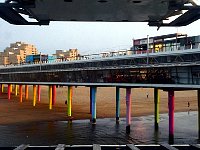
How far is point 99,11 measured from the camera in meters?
5.58

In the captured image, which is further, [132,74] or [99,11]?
[132,74]

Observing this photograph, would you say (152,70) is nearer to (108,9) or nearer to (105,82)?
(105,82)

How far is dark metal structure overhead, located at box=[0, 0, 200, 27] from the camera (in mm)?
5156

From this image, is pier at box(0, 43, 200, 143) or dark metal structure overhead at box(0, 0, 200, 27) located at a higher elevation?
dark metal structure overhead at box(0, 0, 200, 27)

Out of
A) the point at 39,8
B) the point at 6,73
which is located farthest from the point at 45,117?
the point at 39,8

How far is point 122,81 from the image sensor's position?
1400 inches

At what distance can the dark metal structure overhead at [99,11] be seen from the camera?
5156 mm

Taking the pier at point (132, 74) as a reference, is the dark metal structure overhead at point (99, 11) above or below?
above

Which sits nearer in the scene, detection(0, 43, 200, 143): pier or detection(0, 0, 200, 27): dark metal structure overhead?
detection(0, 0, 200, 27): dark metal structure overhead

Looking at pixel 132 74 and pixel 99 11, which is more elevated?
pixel 99 11

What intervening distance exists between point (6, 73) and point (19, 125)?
3177 centimetres

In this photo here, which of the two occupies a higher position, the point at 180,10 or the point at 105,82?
the point at 180,10

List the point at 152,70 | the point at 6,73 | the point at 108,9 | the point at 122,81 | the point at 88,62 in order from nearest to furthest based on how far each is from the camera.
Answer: the point at 108,9
the point at 152,70
the point at 122,81
the point at 88,62
the point at 6,73

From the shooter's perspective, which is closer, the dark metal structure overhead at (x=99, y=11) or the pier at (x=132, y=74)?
the dark metal structure overhead at (x=99, y=11)
